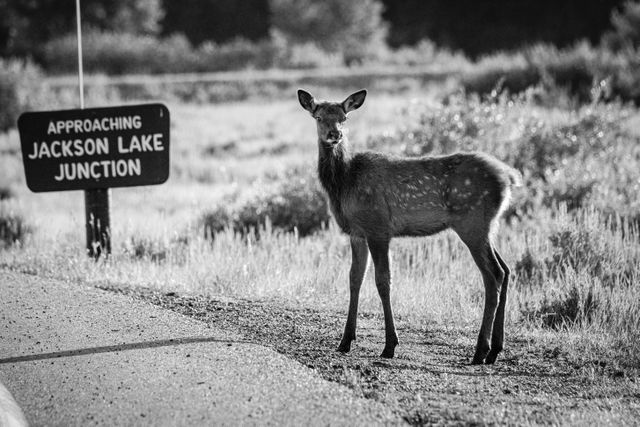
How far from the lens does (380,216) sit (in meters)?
8.10

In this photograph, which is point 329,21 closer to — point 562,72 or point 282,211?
point 562,72

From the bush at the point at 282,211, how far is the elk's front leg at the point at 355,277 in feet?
24.8

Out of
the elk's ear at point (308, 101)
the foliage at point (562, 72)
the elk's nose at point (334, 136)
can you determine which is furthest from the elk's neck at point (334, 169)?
the foliage at point (562, 72)

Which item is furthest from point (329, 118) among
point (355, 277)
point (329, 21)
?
point (329, 21)

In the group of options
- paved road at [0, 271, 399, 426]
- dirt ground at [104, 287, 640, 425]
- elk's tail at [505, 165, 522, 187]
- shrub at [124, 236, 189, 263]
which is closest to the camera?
paved road at [0, 271, 399, 426]

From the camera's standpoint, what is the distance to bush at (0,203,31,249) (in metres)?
15.5

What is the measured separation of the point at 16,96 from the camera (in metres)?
32.6

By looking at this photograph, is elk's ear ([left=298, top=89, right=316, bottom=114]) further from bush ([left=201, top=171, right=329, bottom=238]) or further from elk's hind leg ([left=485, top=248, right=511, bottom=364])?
bush ([left=201, top=171, right=329, bottom=238])

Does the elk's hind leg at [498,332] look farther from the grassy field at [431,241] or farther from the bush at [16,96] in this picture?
the bush at [16,96]

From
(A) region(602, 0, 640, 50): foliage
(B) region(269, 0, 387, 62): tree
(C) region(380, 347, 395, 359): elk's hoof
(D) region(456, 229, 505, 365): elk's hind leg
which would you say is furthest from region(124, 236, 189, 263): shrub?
(B) region(269, 0, 387, 62): tree

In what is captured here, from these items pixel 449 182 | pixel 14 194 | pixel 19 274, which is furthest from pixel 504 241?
pixel 14 194

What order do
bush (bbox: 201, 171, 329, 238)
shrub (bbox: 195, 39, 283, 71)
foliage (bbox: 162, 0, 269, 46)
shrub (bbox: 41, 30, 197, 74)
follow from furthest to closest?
foliage (bbox: 162, 0, 269, 46) < shrub (bbox: 195, 39, 283, 71) < shrub (bbox: 41, 30, 197, 74) < bush (bbox: 201, 171, 329, 238)

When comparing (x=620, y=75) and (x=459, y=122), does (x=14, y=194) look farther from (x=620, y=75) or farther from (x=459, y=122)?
(x=620, y=75)

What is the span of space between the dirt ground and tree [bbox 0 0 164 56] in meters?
48.0
